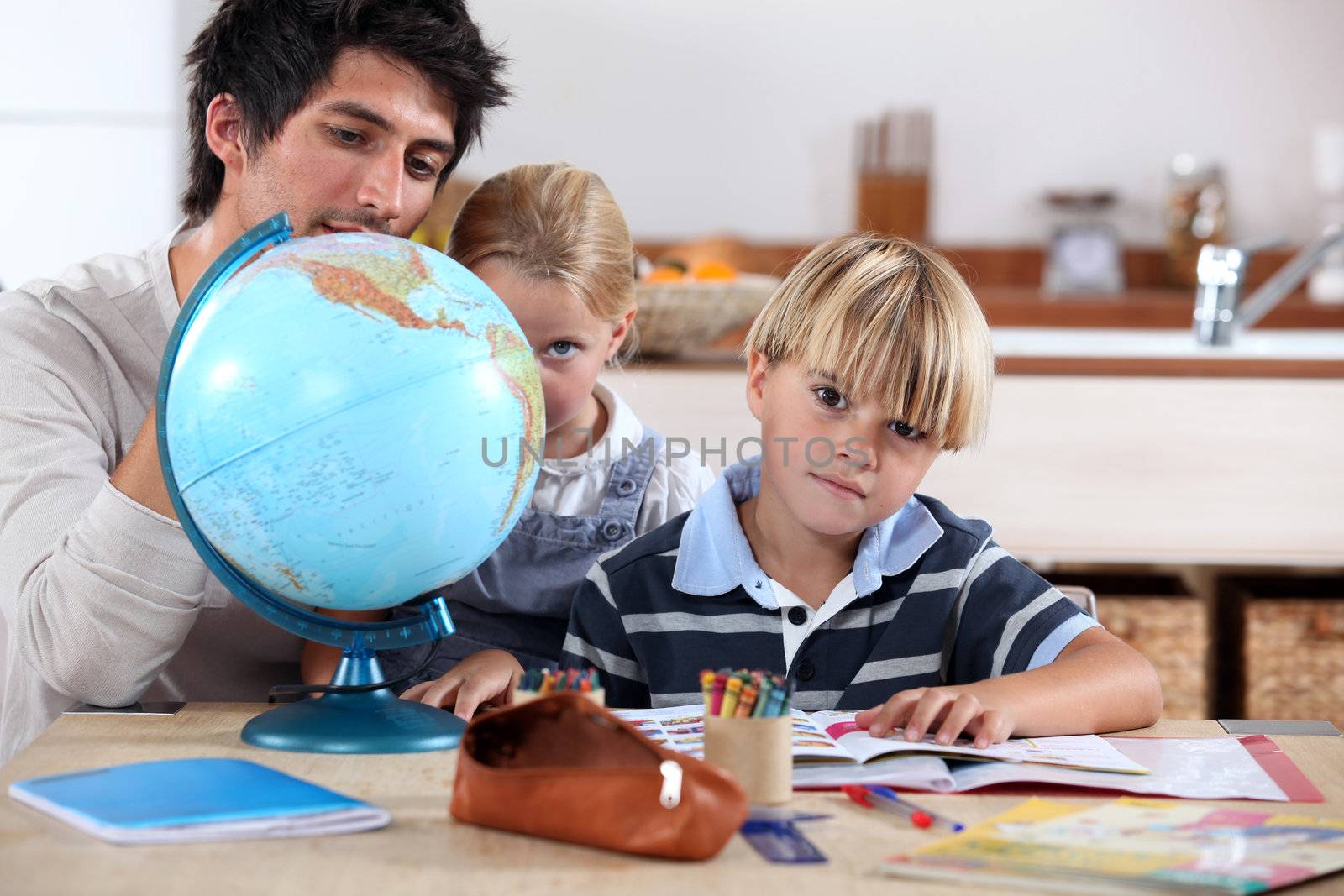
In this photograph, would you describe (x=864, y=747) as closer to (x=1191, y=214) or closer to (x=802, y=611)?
(x=802, y=611)

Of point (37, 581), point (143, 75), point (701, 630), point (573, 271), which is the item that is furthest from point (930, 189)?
point (37, 581)

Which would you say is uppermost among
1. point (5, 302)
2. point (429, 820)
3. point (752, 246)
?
point (752, 246)

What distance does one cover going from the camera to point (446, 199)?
127 inches

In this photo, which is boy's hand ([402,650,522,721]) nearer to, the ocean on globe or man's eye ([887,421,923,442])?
the ocean on globe

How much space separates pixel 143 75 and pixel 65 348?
2452 mm

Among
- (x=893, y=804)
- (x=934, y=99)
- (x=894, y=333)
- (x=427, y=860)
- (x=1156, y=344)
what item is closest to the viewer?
(x=427, y=860)

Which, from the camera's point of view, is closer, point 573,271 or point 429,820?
point 429,820

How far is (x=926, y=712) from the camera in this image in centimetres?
102

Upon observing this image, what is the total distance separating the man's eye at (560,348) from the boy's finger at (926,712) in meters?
0.64

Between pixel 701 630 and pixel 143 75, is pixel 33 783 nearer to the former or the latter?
pixel 701 630

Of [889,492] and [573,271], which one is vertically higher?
[573,271]

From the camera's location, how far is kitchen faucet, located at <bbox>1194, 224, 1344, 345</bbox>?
9.09ft

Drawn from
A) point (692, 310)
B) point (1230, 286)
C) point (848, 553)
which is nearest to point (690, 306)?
point (692, 310)

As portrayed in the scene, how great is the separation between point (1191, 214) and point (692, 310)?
6.90 feet
